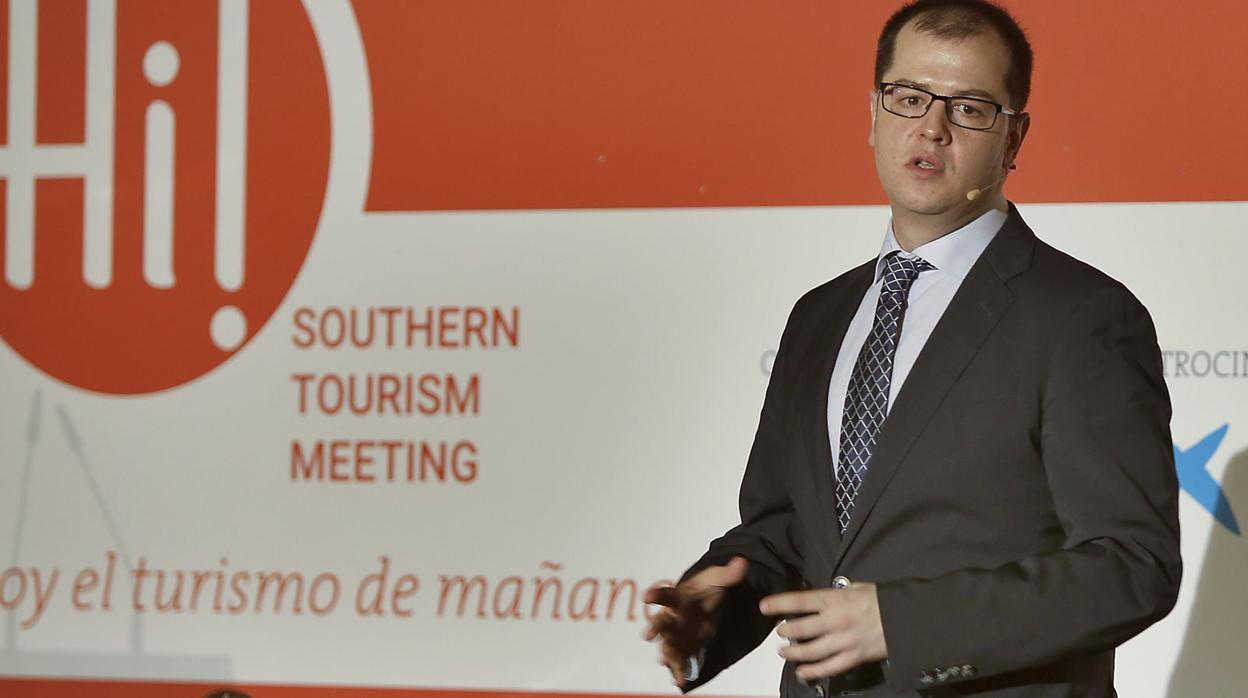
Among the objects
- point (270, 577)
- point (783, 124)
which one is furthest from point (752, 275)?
point (270, 577)

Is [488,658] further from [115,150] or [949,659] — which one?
[949,659]

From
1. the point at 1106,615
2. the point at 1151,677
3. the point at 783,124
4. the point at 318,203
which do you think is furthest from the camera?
the point at 318,203

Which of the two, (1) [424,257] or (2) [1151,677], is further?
(1) [424,257]

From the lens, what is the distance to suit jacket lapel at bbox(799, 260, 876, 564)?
169 centimetres

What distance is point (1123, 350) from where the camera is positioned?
1.54 metres

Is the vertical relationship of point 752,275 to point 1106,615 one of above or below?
above

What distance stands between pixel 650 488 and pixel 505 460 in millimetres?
312

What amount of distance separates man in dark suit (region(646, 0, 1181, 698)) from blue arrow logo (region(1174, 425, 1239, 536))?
107cm

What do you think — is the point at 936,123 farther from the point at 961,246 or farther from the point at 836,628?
the point at 836,628

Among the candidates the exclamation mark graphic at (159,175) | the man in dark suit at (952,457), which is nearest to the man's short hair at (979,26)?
the man in dark suit at (952,457)

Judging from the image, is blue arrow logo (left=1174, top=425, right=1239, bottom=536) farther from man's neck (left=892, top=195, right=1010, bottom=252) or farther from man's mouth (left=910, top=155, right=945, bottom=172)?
man's mouth (left=910, top=155, right=945, bottom=172)

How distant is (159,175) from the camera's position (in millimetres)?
3104

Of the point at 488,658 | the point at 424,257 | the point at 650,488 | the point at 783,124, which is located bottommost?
the point at 488,658

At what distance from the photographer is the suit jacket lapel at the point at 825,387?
1.69m
